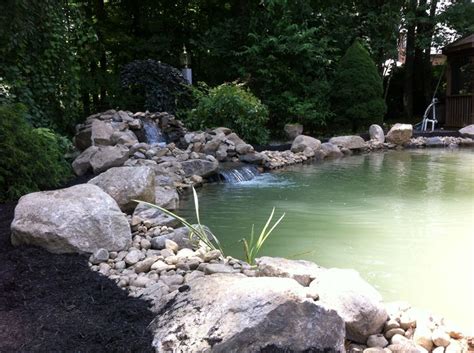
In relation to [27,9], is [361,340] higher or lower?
lower

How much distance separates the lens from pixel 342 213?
17.0ft

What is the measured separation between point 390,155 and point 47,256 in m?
8.42

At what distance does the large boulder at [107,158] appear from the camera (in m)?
6.43

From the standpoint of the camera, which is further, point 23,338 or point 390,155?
point 390,155

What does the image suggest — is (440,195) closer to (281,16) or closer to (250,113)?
(250,113)

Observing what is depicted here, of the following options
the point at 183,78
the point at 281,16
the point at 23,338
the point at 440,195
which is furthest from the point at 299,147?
the point at 23,338

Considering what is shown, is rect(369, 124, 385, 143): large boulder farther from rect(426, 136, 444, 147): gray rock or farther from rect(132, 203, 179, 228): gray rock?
rect(132, 203, 179, 228): gray rock

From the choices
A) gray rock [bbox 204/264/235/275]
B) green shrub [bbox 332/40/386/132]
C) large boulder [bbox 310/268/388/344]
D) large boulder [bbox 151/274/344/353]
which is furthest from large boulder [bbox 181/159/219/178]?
green shrub [bbox 332/40/386/132]

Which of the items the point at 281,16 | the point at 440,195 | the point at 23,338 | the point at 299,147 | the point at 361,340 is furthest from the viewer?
the point at 281,16

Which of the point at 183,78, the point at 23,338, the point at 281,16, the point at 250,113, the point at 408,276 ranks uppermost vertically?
the point at 281,16

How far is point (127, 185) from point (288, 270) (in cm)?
218

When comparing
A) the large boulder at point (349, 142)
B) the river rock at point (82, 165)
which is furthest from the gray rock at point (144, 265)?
the large boulder at point (349, 142)

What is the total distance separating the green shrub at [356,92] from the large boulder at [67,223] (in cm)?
990

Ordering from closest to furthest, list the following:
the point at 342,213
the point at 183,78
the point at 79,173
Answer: the point at 342,213
the point at 79,173
the point at 183,78
